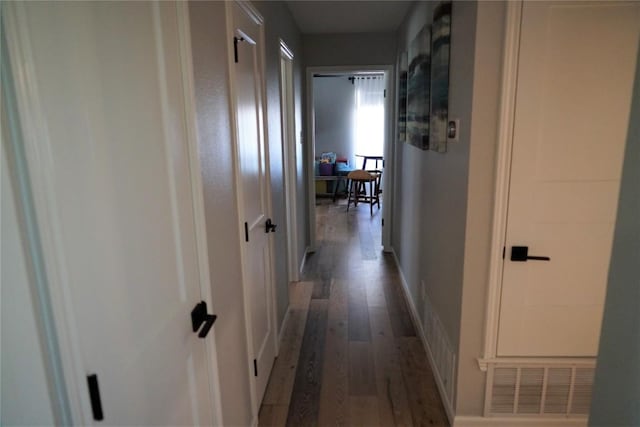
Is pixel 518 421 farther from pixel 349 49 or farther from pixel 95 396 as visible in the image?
pixel 349 49

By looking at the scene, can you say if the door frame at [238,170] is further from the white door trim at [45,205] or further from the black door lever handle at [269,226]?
the white door trim at [45,205]

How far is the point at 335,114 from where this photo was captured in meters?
8.44

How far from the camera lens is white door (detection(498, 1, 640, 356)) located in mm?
1684

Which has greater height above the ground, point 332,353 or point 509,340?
point 509,340

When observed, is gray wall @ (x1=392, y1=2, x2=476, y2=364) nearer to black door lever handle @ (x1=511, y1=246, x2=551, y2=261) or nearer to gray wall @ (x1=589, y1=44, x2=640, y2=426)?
black door lever handle @ (x1=511, y1=246, x2=551, y2=261)

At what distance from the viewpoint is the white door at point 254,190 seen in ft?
6.31

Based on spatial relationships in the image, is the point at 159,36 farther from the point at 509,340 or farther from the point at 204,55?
the point at 509,340

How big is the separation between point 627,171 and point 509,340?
1.42 metres

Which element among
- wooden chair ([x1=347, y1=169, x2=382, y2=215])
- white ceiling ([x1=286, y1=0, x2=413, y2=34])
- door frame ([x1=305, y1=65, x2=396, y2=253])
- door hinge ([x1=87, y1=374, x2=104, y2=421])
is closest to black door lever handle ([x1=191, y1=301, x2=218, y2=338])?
door hinge ([x1=87, y1=374, x2=104, y2=421])

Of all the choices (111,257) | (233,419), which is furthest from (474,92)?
(233,419)

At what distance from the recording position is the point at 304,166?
4621 mm

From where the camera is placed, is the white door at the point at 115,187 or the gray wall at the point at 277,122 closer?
the white door at the point at 115,187

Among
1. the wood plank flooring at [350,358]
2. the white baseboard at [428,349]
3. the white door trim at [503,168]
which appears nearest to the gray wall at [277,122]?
the wood plank flooring at [350,358]

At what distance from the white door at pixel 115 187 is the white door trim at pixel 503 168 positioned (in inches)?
51.3
